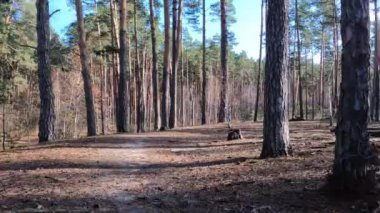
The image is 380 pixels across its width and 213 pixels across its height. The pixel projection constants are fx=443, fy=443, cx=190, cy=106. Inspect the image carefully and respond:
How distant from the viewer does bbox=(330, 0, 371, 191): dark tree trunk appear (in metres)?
5.48

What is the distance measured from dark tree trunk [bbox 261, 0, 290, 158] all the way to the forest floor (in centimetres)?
42

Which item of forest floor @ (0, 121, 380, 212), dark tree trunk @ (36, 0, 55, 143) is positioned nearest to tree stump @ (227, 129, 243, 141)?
forest floor @ (0, 121, 380, 212)

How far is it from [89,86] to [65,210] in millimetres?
13149

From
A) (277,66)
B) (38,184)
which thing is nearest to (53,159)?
(38,184)

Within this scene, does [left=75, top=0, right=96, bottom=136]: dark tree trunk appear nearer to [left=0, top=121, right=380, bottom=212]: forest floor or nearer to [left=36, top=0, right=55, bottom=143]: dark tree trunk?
[left=36, top=0, right=55, bottom=143]: dark tree trunk

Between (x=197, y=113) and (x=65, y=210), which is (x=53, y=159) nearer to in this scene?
(x=65, y=210)

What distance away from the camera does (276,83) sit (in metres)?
8.98

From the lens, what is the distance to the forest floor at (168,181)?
221 inches

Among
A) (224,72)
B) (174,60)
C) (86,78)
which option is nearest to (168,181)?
(86,78)

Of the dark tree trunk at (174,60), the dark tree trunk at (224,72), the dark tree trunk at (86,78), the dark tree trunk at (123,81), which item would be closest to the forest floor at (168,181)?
the dark tree trunk at (86,78)

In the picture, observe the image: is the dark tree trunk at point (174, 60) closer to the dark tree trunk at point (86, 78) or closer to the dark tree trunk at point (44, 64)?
the dark tree trunk at point (86, 78)

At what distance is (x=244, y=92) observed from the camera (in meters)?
102

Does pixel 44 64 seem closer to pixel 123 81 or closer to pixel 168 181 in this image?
pixel 123 81

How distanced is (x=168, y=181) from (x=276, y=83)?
3.11 meters
